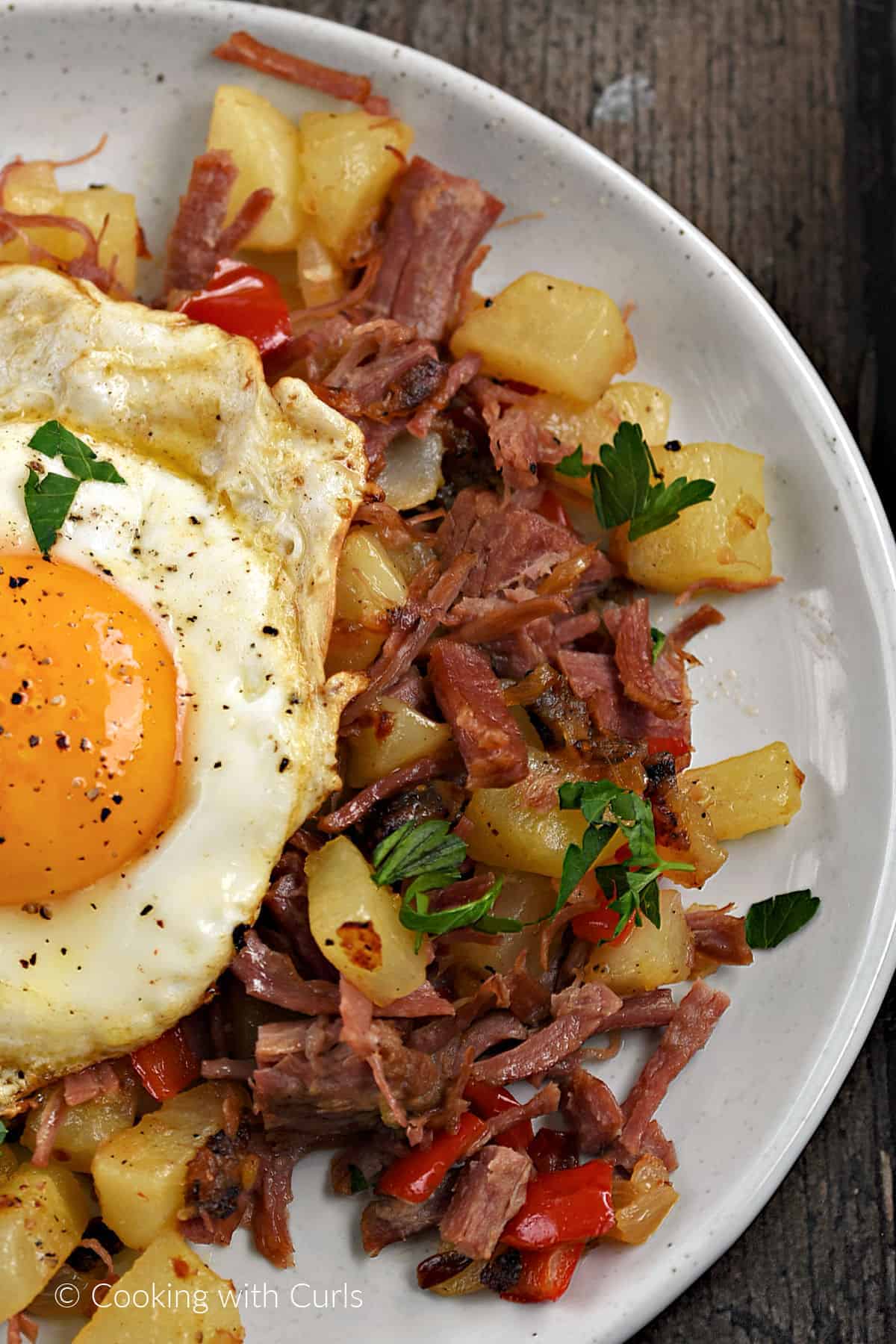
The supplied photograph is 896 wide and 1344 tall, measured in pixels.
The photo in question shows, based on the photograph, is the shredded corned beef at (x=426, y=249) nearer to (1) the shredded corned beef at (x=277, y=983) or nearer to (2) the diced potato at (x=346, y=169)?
(2) the diced potato at (x=346, y=169)

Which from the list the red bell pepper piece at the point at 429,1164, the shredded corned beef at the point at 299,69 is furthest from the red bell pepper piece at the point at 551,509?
the red bell pepper piece at the point at 429,1164

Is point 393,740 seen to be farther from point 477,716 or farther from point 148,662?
point 148,662

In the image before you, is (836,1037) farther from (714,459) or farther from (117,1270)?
(117,1270)

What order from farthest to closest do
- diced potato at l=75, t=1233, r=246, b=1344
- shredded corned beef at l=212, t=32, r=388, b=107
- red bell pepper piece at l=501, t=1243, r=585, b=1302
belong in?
shredded corned beef at l=212, t=32, r=388, b=107 → red bell pepper piece at l=501, t=1243, r=585, b=1302 → diced potato at l=75, t=1233, r=246, b=1344

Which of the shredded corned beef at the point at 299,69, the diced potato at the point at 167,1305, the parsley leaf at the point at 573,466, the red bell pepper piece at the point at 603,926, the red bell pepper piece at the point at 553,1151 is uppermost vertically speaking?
the shredded corned beef at the point at 299,69

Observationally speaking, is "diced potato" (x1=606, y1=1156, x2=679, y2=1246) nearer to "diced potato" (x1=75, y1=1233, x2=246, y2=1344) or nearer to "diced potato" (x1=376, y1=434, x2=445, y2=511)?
"diced potato" (x1=75, y1=1233, x2=246, y2=1344)

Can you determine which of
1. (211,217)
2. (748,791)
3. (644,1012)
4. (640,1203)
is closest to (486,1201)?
(640,1203)

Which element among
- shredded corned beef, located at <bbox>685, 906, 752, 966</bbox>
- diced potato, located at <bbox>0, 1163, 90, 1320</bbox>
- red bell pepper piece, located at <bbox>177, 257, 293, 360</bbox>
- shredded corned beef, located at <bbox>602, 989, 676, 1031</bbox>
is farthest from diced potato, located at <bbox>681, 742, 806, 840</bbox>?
diced potato, located at <bbox>0, 1163, 90, 1320</bbox>

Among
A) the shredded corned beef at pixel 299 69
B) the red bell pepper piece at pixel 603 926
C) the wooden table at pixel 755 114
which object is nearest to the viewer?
the red bell pepper piece at pixel 603 926
